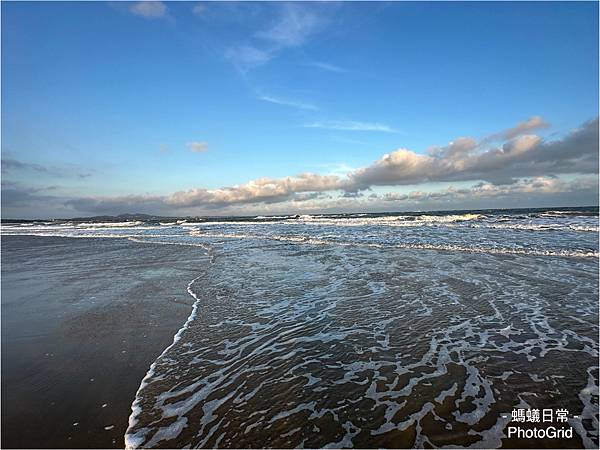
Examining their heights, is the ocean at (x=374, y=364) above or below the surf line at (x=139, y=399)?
below

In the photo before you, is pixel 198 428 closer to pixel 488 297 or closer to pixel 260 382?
pixel 260 382

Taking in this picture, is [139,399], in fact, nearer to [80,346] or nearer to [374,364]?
[80,346]

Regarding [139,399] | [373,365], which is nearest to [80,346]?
[139,399]

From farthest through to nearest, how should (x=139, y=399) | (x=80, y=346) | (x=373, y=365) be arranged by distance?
(x=80, y=346), (x=373, y=365), (x=139, y=399)

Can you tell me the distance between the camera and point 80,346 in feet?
20.9

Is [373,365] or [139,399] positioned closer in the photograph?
[139,399]

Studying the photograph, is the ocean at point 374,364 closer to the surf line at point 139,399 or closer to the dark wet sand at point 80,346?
the surf line at point 139,399

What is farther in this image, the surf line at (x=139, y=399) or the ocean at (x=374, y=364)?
the ocean at (x=374, y=364)

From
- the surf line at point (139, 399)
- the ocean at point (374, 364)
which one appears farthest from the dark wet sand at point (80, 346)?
the ocean at point (374, 364)

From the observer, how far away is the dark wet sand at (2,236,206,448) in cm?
403

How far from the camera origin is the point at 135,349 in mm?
6289

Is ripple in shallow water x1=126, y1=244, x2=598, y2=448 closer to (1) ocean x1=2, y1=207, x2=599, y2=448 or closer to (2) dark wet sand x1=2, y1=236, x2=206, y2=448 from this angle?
(1) ocean x1=2, y1=207, x2=599, y2=448

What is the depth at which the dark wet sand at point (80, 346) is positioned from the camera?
403 cm

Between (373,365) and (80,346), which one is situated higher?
(80,346)
